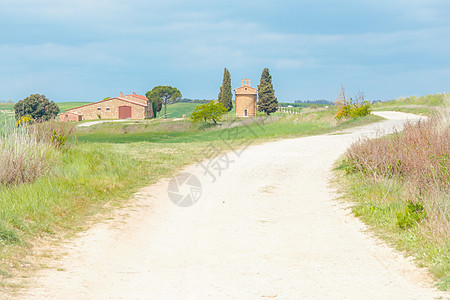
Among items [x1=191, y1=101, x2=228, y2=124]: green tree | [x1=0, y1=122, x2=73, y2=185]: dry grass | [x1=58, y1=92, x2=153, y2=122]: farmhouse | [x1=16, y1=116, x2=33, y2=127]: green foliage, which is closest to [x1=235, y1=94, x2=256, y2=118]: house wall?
[x1=58, y1=92, x2=153, y2=122]: farmhouse

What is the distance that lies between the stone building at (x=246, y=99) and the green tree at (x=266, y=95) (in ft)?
7.53

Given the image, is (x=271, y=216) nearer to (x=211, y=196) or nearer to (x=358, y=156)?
(x=211, y=196)

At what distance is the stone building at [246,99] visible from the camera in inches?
3366

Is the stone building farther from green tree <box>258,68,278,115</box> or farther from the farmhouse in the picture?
the farmhouse

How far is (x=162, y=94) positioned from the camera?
104m

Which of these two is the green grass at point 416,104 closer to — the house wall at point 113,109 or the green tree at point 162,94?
the house wall at point 113,109

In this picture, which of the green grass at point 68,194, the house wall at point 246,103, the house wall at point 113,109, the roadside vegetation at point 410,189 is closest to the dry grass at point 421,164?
the roadside vegetation at point 410,189

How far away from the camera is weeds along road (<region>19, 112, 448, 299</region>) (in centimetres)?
586

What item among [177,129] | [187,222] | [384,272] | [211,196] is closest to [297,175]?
[211,196]

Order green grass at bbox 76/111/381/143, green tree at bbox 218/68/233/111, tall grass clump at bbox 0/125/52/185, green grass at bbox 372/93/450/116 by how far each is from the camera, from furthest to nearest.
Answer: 1. green tree at bbox 218/68/233/111
2. green grass at bbox 372/93/450/116
3. green grass at bbox 76/111/381/143
4. tall grass clump at bbox 0/125/52/185

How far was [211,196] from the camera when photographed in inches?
502

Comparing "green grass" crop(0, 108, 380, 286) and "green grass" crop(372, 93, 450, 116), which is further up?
"green grass" crop(372, 93, 450, 116)

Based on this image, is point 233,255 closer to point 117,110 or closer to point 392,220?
point 392,220

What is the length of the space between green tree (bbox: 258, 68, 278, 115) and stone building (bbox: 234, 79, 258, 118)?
229 centimetres
